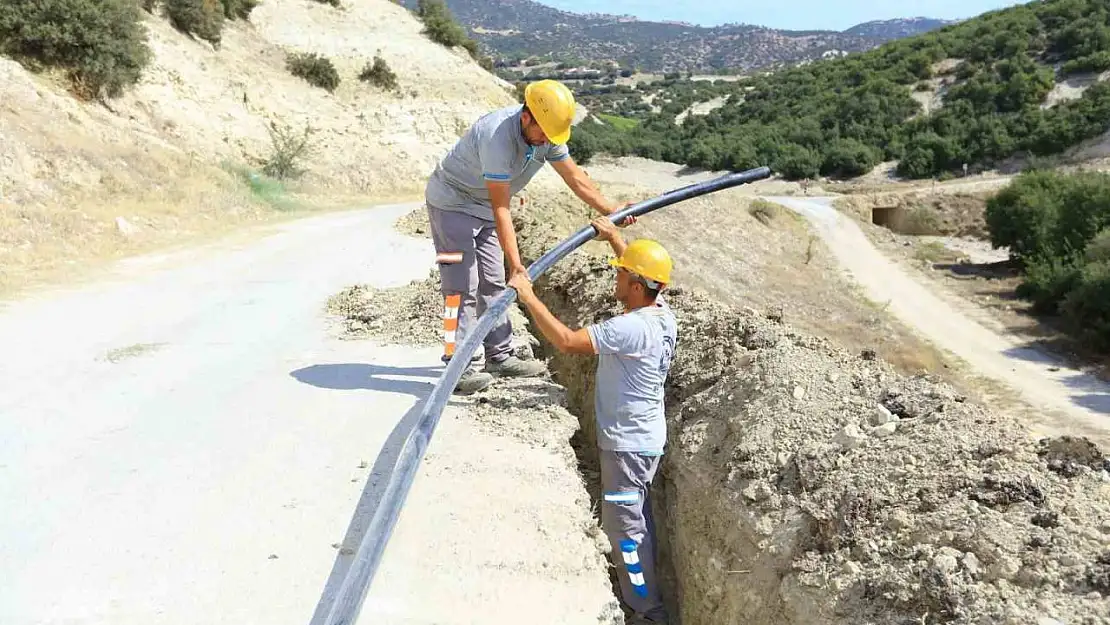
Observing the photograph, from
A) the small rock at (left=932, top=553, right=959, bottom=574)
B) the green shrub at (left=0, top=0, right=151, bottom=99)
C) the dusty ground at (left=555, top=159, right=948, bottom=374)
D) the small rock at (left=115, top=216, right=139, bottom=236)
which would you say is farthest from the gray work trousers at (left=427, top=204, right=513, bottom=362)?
the green shrub at (left=0, top=0, right=151, bottom=99)

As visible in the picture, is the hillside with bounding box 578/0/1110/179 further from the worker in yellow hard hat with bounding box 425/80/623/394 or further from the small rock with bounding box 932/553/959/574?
the small rock with bounding box 932/553/959/574

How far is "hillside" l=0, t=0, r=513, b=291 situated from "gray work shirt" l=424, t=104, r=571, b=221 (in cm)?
623

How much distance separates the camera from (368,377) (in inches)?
232

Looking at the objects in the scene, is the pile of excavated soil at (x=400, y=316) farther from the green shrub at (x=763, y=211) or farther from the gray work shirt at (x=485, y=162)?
the green shrub at (x=763, y=211)

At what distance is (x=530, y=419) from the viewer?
17.2ft

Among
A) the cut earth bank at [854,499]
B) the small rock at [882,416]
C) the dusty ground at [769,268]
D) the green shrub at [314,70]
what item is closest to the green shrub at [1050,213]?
the dusty ground at [769,268]

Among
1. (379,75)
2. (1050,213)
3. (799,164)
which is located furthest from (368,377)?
(799,164)

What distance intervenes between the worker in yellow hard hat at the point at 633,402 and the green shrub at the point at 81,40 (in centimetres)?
1783

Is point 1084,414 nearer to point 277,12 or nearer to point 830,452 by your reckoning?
point 830,452

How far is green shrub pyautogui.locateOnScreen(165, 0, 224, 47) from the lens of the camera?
2547 cm

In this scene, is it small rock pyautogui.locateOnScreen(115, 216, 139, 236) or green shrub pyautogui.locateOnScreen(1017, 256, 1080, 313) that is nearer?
small rock pyautogui.locateOnScreen(115, 216, 139, 236)

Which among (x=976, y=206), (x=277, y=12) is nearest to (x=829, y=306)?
(x=976, y=206)

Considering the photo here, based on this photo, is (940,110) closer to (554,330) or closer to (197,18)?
(197,18)

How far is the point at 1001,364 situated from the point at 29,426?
18368mm
